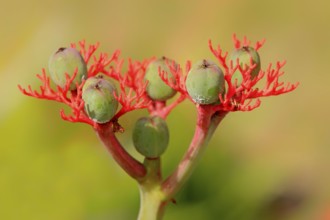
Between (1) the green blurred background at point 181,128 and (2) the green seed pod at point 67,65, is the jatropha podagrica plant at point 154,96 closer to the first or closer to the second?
(2) the green seed pod at point 67,65

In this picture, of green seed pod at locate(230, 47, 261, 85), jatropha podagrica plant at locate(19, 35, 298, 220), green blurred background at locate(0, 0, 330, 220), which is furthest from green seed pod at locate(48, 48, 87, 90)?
green blurred background at locate(0, 0, 330, 220)

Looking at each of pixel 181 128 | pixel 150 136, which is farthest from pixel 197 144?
pixel 181 128

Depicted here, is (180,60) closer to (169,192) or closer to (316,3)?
A: (316,3)

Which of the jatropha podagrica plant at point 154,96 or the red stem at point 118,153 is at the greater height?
the jatropha podagrica plant at point 154,96

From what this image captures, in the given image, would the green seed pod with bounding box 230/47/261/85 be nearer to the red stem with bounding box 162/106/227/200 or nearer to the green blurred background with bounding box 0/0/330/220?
the red stem with bounding box 162/106/227/200

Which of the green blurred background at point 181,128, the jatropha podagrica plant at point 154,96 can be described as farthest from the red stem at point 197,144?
the green blurred background at point 181,128
